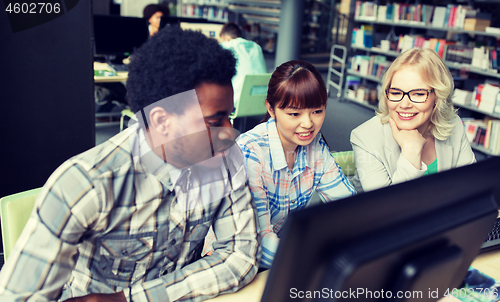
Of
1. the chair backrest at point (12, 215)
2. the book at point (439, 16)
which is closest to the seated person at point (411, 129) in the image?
the chair backrest at point (12, 215)

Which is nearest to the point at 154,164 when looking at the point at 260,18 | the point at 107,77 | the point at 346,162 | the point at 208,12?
the point at 346,162

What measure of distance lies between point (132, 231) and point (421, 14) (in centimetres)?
533

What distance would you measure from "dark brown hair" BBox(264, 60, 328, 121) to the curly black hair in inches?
17.5

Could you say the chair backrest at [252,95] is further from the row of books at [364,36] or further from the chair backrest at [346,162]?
the row of books at [364,36]

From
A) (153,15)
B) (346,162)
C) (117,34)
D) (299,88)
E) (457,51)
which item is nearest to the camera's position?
(299,88)

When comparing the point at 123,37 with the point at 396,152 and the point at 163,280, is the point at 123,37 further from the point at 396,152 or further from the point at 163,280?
the point at 163,280

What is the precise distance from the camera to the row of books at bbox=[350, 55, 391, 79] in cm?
578

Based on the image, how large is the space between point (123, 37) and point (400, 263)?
3.80m

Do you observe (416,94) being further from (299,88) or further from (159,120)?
(159,120)

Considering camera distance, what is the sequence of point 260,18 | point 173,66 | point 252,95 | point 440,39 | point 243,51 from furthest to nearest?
point 260,18 < point 440,39 < point 243,51 < point 252,95 < point 173,66

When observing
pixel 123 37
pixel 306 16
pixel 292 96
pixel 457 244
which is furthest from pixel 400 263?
pixel 306 16

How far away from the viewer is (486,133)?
4.27 metres

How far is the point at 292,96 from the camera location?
4.27 ft

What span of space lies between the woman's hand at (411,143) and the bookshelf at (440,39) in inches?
128
